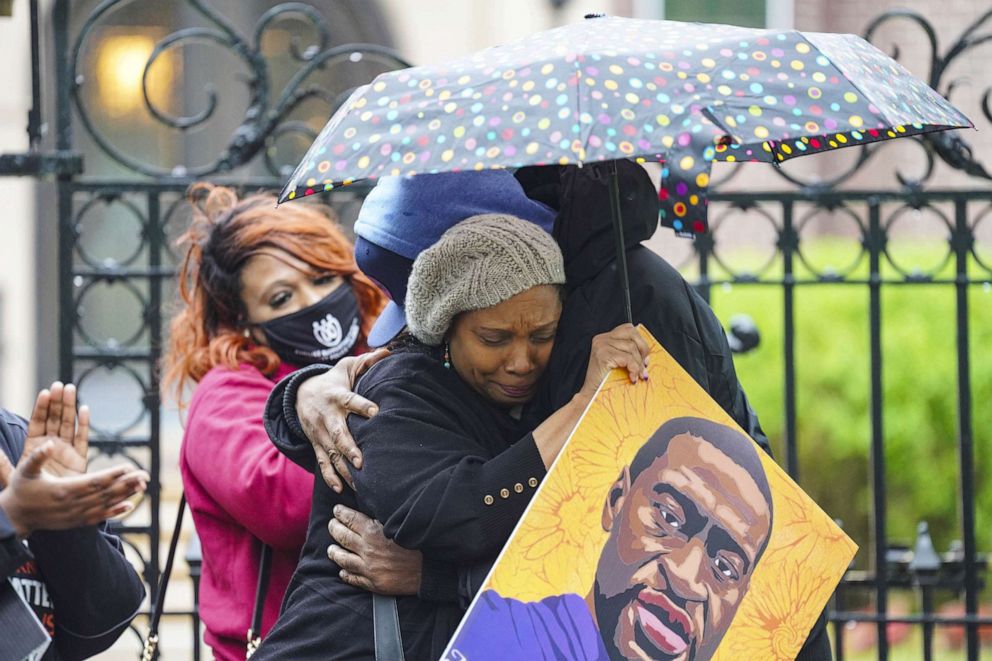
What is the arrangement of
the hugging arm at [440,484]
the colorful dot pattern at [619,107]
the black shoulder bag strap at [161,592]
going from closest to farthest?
the colorful dot pattern at [619,107] → the hugging arm at [440,484] → the black shoulder bag strap at [161,592]

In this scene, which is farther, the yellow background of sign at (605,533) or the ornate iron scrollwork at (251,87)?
the ornate iron scrollwork at (251,87)

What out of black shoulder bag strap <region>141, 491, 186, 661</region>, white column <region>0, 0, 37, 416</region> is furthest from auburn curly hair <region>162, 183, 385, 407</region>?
white column <region>0, 0, 37, 416</region>

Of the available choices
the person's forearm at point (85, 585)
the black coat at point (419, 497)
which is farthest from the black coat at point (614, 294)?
the person's forearm at point (85, 585)

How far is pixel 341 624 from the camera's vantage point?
8.50ft

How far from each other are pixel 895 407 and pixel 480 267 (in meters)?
5.67

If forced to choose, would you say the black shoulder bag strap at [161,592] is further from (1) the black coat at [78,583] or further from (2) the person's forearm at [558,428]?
(2) the person's forearm at [558,428]

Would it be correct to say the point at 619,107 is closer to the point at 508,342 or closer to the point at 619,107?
the point at 619,107

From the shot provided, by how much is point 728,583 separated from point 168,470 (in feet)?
22.7

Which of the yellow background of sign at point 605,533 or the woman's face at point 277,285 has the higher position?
the woman's face at point 277,285

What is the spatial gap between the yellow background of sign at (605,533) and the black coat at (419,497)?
77mm

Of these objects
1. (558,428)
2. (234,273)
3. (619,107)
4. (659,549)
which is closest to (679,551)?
(659,549)

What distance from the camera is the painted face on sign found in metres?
2.45

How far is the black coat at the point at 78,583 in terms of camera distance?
258cm

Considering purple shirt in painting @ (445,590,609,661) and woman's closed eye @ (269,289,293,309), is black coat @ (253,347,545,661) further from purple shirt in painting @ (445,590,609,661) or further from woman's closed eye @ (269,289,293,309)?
woman's closed eye @ (269,289,293,309)
